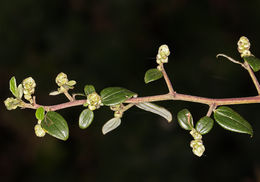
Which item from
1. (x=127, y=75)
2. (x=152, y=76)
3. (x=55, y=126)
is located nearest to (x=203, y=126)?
(x=152, y=76)

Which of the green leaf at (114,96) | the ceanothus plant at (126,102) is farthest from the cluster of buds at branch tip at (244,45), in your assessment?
the green leaf at (114,96)

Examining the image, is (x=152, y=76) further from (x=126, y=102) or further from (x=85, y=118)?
(x=85, y=118)

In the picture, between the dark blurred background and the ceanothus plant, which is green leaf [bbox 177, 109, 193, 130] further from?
the dark blurred background

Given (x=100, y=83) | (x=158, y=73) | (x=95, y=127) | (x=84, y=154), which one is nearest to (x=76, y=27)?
(x=100, y=83)

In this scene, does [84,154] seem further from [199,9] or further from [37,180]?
[199,9]

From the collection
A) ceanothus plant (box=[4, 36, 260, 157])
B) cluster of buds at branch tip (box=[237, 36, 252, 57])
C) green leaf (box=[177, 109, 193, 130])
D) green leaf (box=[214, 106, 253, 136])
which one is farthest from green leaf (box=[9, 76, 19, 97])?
cluster of buds at branch tip (box=[237, 36, 252, 57])
